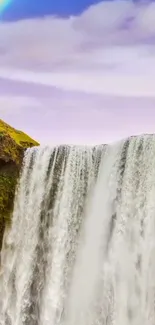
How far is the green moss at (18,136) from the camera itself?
1185 inches

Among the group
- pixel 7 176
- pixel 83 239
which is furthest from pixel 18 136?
pixel 83 239

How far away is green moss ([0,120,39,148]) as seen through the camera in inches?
1185

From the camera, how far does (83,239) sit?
84.6 ft

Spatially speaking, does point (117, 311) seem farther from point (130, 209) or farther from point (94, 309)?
point (130, 209)

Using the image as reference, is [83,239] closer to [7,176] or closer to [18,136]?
[7,176]

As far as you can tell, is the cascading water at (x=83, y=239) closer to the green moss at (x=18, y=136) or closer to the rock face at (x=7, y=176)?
the rock face at (x=7, y=176)

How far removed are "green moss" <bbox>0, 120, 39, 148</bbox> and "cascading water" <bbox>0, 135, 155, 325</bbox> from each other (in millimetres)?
1601

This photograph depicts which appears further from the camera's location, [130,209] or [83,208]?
[83,208]

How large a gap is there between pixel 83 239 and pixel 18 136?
29.0 ft

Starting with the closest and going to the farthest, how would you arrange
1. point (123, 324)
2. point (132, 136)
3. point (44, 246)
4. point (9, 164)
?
point (123, 324), point (132, 136), point (44, 246), point (9, 164)

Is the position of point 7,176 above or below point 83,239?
above

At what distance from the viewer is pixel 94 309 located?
2431cm

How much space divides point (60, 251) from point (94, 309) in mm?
3091

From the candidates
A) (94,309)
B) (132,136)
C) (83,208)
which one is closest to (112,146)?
(132,136)
